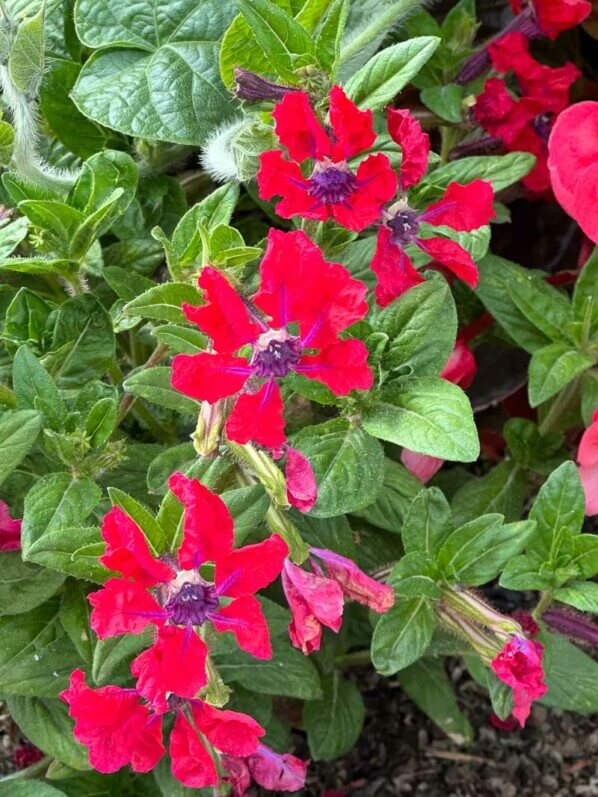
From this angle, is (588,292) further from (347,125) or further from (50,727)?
(50,727)

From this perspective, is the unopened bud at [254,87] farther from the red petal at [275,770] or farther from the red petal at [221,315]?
the red petal at [275,770]

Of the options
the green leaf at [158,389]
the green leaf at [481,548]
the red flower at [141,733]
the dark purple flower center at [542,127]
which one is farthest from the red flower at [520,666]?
the dark purple flower center at [542,127]

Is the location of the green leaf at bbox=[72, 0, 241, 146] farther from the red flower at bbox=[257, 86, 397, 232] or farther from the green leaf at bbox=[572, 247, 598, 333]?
the green leaf at bbox=[572, 247, 598, 333]

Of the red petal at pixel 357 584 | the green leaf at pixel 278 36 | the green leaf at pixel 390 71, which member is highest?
the green leaf at pixel 278 36

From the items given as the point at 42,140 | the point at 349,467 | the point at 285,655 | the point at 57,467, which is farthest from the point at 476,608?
the point at 42,140

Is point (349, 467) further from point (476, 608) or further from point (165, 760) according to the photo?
point (165, 760)

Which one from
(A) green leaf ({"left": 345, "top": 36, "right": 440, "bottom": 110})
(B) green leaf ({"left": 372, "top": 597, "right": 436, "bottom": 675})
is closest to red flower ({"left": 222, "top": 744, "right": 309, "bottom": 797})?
(B) green leaf ({"left": 372, "top": 597, "right": 436, "bottom": 675})
